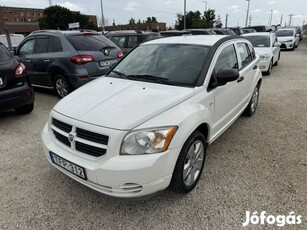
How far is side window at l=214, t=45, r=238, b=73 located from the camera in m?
3.21

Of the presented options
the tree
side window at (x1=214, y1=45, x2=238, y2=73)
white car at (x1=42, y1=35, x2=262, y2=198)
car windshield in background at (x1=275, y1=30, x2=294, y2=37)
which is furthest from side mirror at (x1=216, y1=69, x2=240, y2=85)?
the tree

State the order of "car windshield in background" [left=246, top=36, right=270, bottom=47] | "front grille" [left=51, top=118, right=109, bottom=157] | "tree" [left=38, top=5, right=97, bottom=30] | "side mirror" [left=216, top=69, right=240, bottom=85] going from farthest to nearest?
"tree" [left=38, top=5, right=97, bottom=30]
"car windshield in background" [left=246, top=36, right=270, bottom=47]
"side mirror" [left=216, top=69, right=240, bottom=85]
"front grille" [left=51, top=118, right=109, bottom=157]

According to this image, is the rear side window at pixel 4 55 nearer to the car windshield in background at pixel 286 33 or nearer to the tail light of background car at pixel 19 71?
the tail light of background car at pixel 19 71

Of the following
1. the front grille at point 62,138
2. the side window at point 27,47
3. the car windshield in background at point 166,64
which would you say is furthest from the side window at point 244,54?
the side window at point 27,47

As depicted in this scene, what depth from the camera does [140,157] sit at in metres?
2.14

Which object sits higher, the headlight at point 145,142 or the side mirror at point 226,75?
the side mirror at point 226,75

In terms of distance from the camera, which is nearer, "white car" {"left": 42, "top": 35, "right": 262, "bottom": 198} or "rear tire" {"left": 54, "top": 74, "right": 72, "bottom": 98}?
"white car" {"left": 42, "top": 35, "right": 262, "bottom": 198}

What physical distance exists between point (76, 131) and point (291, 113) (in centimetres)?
454

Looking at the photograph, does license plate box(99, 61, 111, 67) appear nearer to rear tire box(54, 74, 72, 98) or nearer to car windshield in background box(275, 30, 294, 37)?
rear tire box(54, 74, 72, 98)

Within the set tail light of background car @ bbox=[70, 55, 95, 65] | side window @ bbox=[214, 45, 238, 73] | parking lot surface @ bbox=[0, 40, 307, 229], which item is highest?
side window @ bbox=[214, 45, 238, 73]

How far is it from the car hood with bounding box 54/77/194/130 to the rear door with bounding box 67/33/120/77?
2.75 metres

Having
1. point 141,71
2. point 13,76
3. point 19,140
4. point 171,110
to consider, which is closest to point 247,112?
point 141,71

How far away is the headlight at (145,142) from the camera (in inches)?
85.4

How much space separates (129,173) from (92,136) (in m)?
0.49
